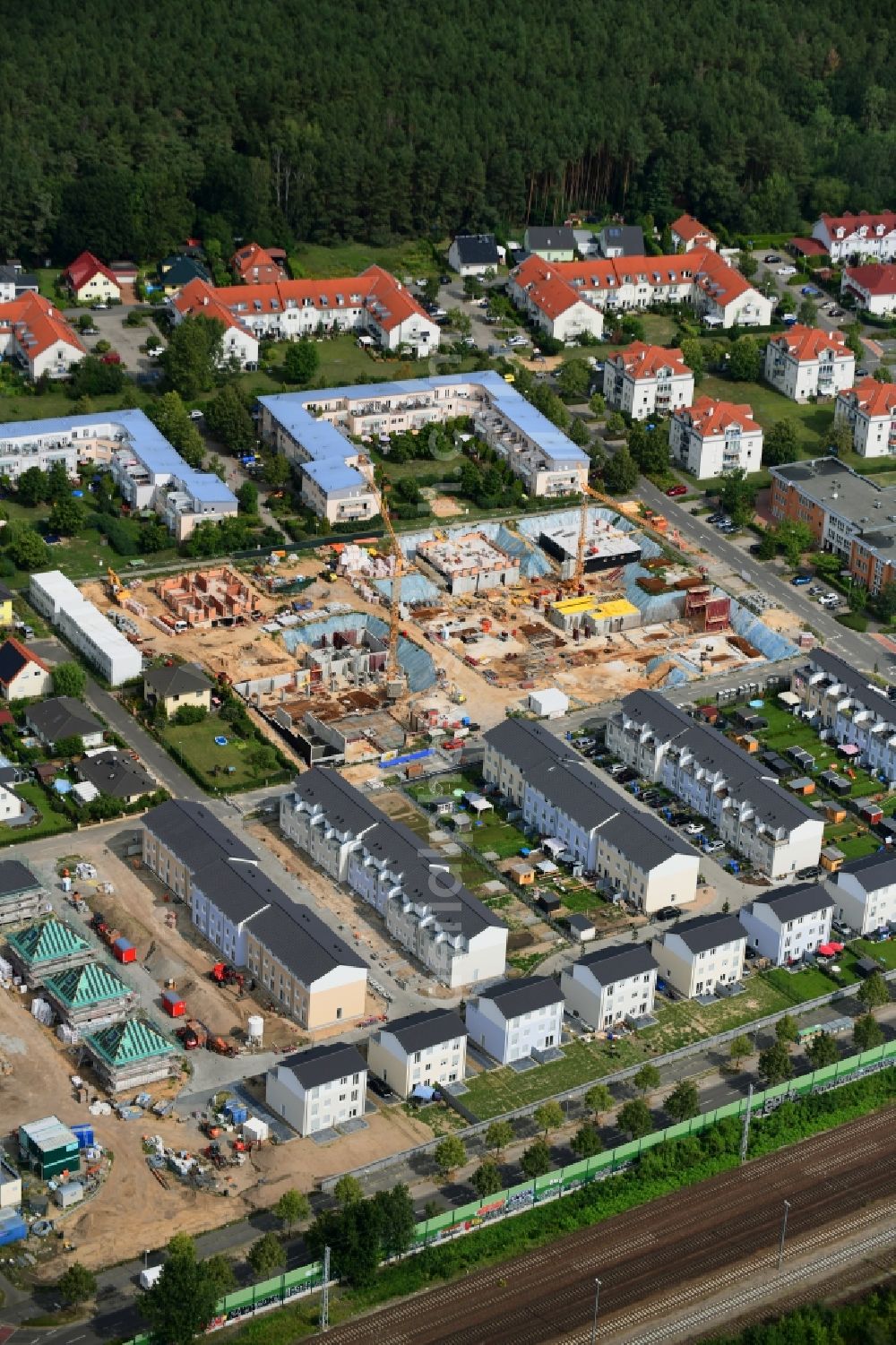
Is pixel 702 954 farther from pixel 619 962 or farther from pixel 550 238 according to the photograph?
pixel 550 238

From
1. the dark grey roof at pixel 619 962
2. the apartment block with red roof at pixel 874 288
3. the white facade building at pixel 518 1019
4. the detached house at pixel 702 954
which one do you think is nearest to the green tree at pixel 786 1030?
the detached house at pixel 702 954

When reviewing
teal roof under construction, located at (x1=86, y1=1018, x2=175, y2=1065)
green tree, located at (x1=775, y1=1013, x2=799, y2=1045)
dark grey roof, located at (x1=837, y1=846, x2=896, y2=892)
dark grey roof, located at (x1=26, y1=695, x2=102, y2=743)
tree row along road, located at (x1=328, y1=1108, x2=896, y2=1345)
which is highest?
teal roof under construction, located at (x1=86, y1=1018, x2=175, y2=1065)

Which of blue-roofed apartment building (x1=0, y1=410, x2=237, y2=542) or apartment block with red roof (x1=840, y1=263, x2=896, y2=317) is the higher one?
blue-roofed apartment building (x1=0, y1=410, x2=237, y2=542)

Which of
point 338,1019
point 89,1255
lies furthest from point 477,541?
point 89,1255

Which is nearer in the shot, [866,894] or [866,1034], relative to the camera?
[866,1034]

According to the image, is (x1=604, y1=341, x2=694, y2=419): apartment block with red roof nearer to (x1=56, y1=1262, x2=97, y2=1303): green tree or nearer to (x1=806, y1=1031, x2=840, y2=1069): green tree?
(x1=806, y1=1031, x2=840, y2=1069): green tree

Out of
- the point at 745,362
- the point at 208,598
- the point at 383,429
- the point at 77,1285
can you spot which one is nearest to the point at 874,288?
the point at 745,362

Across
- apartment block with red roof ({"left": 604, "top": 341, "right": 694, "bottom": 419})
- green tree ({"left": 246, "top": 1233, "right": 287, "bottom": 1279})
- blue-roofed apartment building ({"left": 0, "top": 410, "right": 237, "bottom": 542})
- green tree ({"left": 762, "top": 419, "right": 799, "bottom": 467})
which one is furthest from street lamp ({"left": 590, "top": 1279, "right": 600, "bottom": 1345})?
apartment block with red roof ({"left": 604, "top": 341, "right": 694, "bottom": 419})
